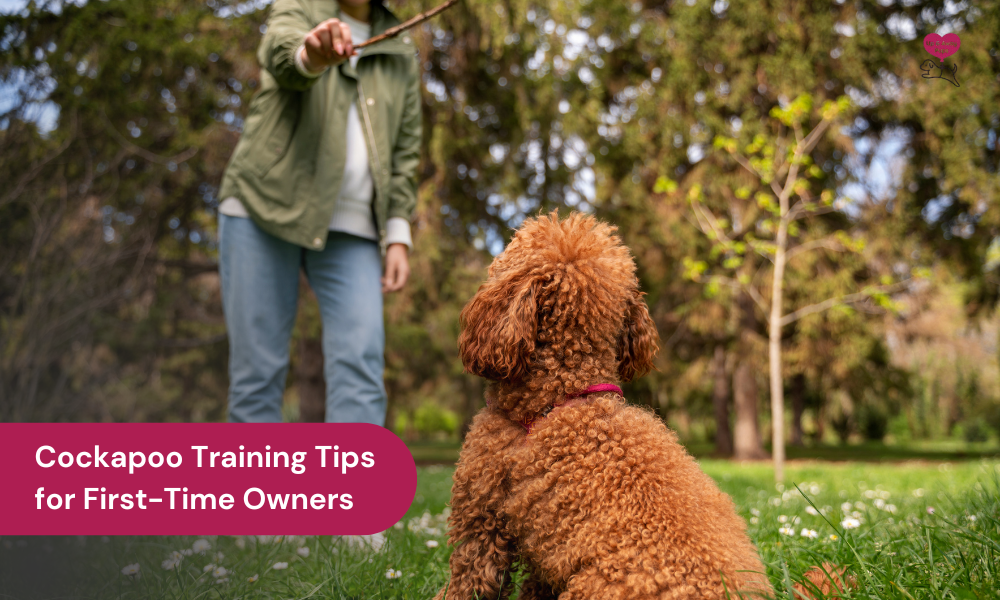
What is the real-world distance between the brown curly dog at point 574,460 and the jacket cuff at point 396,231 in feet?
4.55

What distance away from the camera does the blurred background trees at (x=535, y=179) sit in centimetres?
841

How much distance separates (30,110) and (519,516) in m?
8.17

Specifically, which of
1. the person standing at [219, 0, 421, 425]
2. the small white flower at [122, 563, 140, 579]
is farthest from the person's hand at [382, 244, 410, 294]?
the small white flower at [122, 563, 140, 579]

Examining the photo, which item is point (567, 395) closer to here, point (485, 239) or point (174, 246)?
point (485, 239)

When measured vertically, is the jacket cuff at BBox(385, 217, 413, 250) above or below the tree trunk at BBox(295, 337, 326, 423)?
above

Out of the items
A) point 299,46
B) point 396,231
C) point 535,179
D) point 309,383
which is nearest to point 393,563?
point 396,231

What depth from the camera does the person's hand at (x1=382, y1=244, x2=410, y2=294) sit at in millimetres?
3123

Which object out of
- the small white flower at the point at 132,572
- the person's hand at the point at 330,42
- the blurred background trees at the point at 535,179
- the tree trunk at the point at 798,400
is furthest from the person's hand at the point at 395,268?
the tree trunk at the point at 798,400

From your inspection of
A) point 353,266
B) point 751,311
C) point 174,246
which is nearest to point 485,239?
point 174,246

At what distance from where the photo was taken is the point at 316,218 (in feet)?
9.32

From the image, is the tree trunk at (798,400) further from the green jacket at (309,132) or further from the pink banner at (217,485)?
the pink banner at (217,485)

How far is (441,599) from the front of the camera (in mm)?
1695

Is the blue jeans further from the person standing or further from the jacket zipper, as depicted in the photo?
the jacket zipper

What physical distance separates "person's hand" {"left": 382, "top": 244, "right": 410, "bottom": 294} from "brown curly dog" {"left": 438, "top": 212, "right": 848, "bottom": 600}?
4.49 ft
